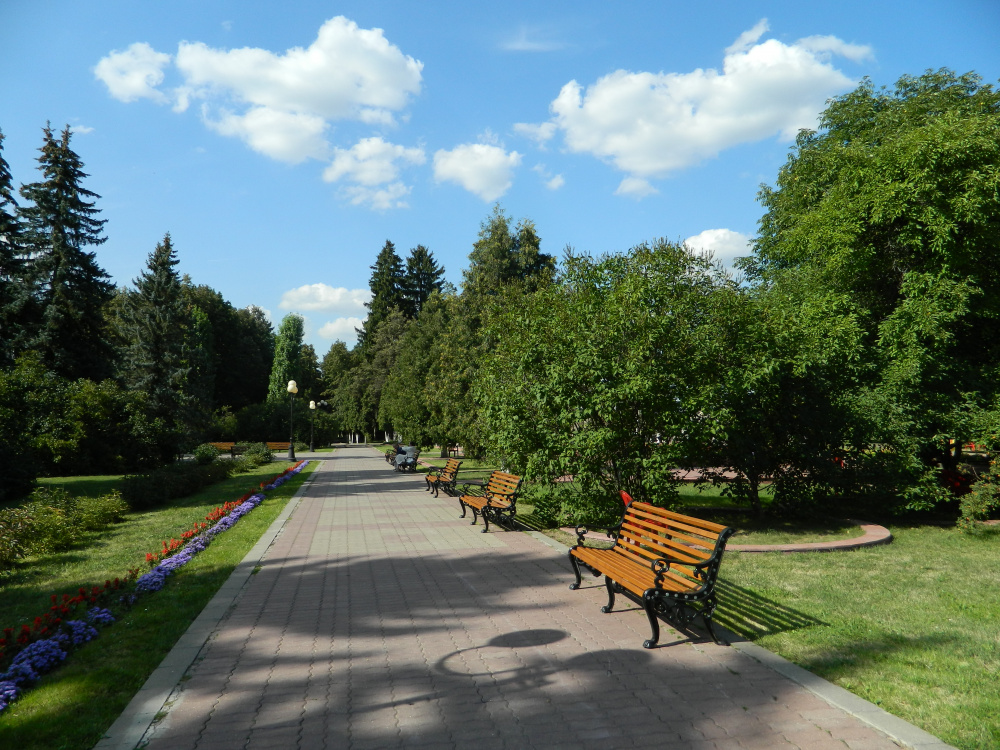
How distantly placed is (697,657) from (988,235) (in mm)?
11024

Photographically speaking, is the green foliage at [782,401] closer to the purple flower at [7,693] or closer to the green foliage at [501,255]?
the purple flower at [7,693]

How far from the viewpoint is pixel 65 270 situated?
97.9 ft

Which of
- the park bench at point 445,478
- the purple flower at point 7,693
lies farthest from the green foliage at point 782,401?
the purple flower at point 7,693

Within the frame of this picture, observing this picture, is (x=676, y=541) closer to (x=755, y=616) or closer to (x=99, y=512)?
(x=755, y=616)

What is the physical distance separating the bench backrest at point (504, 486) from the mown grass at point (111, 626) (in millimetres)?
3838

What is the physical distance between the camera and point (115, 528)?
11.9 meters

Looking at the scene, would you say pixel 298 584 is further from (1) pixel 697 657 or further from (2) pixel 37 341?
(2) pixel 37 341

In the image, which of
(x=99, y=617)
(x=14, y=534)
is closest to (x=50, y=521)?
(x=14, y=534)

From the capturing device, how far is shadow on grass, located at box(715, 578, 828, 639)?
5.21m

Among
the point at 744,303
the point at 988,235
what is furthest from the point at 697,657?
the point at 988,235

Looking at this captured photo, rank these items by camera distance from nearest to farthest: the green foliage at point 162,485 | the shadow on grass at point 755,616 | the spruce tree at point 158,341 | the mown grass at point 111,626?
the mown grass at point 111,626, the shadow on grass at point 755,616, the green foliage at point 162,485, the spruce tree at point 158,341

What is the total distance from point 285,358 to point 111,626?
66208mm

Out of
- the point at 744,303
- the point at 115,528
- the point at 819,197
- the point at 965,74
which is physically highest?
the point at 965,74

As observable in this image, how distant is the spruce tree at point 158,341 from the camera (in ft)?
126
